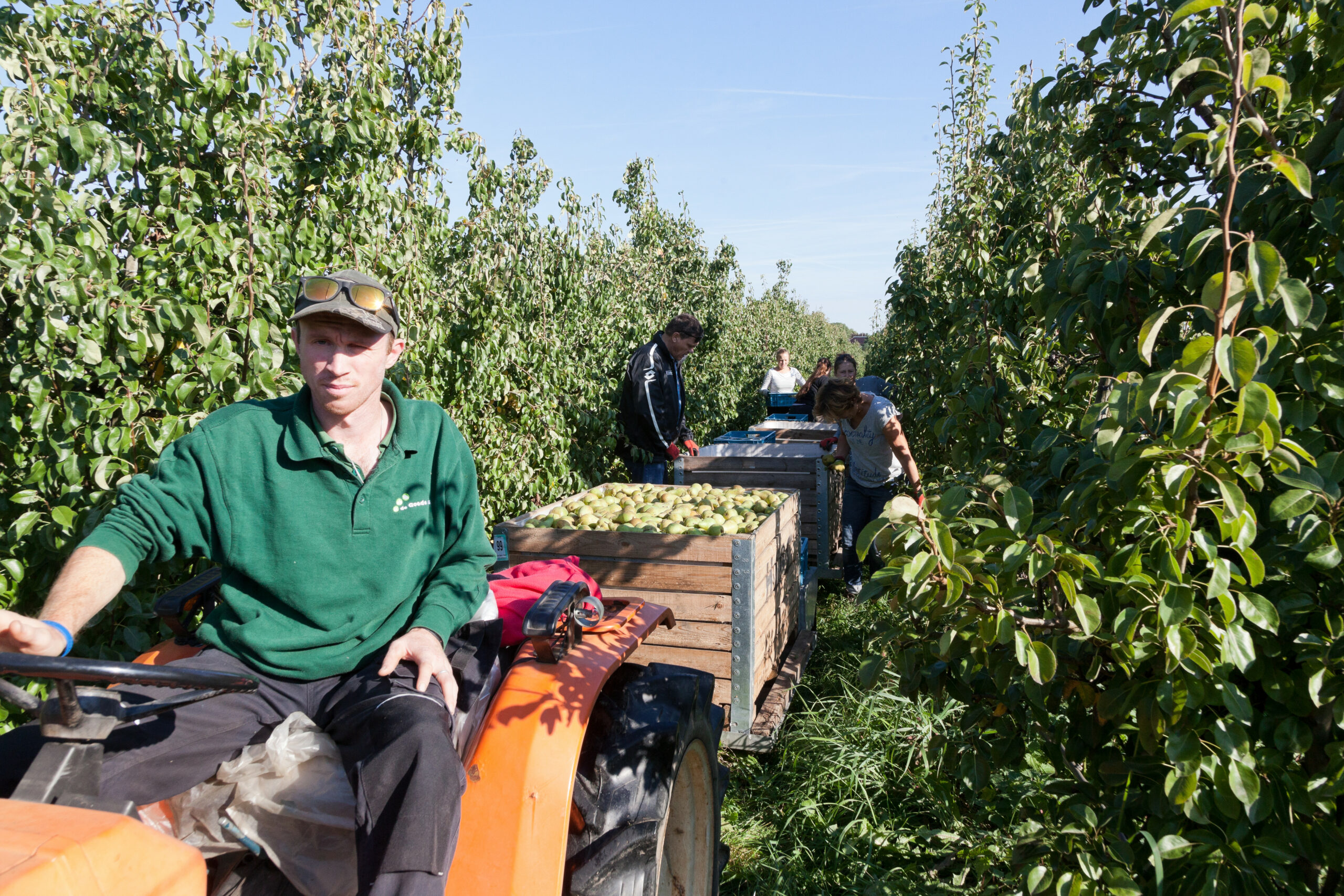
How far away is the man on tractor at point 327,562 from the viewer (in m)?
1.59

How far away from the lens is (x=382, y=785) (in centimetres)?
153

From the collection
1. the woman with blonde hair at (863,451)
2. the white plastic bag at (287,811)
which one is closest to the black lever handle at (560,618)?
the white plastic bag at (287,811)

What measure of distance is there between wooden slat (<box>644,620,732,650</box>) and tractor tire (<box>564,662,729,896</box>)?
1080mm

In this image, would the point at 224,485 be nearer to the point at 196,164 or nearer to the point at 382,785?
the point at 382,785

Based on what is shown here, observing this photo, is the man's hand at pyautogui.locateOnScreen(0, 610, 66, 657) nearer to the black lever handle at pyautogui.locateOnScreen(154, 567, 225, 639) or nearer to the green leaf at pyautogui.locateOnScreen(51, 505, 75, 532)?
the black lever handle at pyautogui.locateOnScreen(154, 567, 225, 639)

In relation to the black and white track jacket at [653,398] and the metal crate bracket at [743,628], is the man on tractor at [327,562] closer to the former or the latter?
the metal crate bracket at [743,628]

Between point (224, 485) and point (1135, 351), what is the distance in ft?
6.76

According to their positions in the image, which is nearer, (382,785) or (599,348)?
(382,785)

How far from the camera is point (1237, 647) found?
134 centimetres

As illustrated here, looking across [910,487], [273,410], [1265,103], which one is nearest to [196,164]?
[273,410]

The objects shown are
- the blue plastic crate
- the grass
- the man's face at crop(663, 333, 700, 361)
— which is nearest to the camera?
the grass

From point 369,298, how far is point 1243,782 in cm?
200

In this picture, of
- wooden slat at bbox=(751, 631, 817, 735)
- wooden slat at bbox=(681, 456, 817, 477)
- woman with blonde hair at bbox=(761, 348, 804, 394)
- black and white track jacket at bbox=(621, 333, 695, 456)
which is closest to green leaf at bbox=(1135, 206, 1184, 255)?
wooden slat at bbox=(751, 631, 817, 735)

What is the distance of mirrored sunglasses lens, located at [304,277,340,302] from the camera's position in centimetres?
200
